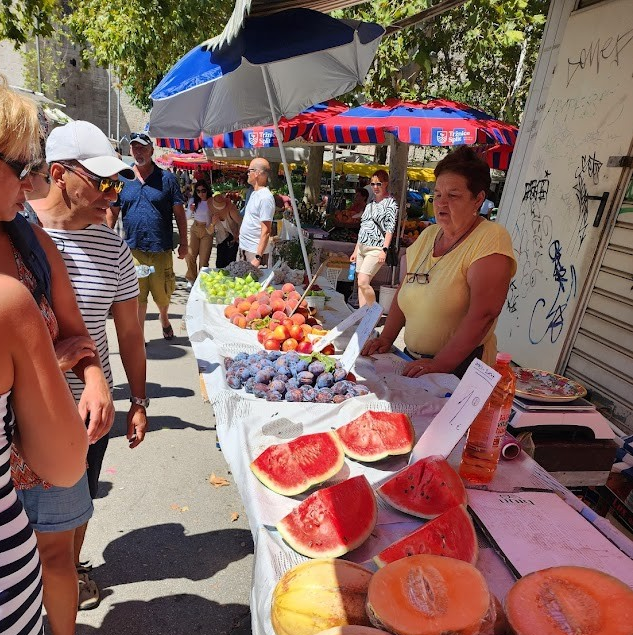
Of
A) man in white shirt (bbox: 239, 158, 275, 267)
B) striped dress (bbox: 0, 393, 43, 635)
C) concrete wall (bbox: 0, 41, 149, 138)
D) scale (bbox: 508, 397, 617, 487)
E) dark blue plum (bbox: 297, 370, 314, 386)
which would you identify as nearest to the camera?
striped dress (bbox: 0, 393, 43, 635)

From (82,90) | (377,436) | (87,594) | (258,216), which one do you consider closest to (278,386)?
(377,436)

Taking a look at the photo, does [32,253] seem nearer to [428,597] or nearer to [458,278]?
[428,597]

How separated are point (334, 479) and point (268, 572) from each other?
0.51 m

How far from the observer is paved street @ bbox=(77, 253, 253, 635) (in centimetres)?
246

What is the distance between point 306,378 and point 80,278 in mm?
1166

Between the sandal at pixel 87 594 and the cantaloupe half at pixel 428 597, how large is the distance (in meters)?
2.01

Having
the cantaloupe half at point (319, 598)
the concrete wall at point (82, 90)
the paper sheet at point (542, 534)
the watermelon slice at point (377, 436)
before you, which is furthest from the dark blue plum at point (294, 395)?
the concrete wall at point (82, 90)

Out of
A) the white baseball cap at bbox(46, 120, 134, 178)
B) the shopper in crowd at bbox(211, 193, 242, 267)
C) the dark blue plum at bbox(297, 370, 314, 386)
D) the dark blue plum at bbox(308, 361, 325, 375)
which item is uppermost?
the white baseball cap at bbox(46, 120, 134, 178)

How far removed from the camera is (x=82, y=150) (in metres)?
2.02

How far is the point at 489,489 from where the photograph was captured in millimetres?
1706

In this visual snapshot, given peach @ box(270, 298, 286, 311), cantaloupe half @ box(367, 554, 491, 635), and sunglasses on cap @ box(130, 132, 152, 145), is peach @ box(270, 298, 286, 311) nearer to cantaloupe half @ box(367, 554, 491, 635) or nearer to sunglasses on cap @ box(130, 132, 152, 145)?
cantaloupe half @ box(367, 554, 491, 635)

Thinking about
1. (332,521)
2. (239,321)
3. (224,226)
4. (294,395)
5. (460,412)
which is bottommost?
(224,226)

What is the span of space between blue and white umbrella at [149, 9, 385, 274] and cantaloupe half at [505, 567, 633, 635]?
9.96ft

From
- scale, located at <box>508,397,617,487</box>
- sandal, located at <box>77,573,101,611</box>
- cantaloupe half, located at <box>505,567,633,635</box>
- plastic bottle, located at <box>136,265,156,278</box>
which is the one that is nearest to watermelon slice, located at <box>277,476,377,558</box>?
cantaloupe half, located at <box>505,567,633,635</box>
